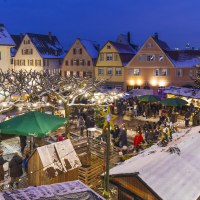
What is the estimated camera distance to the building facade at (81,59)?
5156 centimetres

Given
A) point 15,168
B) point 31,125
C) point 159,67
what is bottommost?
point 15,168

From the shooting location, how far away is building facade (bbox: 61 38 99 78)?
51562mm

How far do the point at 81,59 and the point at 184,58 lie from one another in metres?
15.9

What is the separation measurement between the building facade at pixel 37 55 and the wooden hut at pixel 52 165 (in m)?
43.2

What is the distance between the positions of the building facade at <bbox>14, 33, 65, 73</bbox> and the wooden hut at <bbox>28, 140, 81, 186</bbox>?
142ft

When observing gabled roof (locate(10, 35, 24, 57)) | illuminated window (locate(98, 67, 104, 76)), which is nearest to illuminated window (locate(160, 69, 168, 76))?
illuminated window (locate(98, 67, 104, 76))

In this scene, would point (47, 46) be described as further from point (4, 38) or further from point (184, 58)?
point (184, 58)

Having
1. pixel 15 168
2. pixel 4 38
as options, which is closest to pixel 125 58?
pixel 4 38

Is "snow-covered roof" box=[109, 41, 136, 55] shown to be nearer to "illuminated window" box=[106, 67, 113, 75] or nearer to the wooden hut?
"illuminated window" box=[106, 67, 113, 75]

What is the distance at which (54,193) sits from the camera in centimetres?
718

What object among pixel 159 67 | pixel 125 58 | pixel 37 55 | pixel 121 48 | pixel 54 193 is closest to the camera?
pixel 54 193

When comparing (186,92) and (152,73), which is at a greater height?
(152,73)

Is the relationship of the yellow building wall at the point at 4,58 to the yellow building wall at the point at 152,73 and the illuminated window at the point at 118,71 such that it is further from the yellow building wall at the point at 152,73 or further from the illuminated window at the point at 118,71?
the yellow building wall at the point at 152,73

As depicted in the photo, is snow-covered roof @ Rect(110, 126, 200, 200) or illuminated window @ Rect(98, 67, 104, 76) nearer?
snow-covered roof @ Rect(110, 126, 200, 200)
